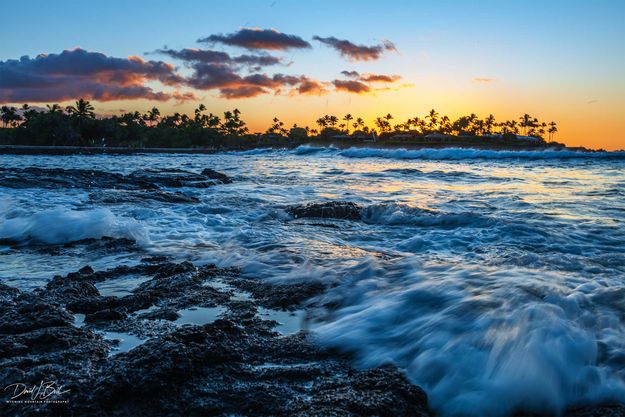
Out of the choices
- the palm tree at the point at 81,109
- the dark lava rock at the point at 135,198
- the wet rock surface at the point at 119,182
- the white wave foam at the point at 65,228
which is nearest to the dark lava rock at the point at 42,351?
Result: the white wave foam at the point at 65,228

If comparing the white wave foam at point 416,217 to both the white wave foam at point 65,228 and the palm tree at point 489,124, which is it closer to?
the white wave foam at point 65,228

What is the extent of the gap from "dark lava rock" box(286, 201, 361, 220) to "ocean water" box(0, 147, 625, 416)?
0.21 meters

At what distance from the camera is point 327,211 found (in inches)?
306

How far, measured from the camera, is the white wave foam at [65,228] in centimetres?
557

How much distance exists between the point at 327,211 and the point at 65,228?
4.00 metres

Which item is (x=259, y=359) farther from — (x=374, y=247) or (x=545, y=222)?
(x=545, y=222)

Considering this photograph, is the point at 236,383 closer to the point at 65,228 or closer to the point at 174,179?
the point at 65,228

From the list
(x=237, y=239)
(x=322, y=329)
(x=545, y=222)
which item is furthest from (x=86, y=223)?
(x=545, y=222)

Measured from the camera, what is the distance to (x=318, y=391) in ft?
6.64

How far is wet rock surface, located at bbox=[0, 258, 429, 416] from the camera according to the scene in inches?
73.7

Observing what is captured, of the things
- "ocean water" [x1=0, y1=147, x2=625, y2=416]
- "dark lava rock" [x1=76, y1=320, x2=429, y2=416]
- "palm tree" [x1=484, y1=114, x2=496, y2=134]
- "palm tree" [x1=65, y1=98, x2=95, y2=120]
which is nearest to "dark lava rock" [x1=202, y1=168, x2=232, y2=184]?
"ocean water" [x1=0, y1=147, x2=625, y2=416]

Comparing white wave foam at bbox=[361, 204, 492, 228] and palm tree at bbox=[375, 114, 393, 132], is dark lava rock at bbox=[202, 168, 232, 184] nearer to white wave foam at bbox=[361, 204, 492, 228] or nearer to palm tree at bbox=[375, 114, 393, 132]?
white wave foam at bbox=[361, 204, 492, 228]

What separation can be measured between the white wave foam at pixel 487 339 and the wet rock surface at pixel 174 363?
21 centimetres

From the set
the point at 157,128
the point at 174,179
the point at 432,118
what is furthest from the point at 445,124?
the point at 174,179
